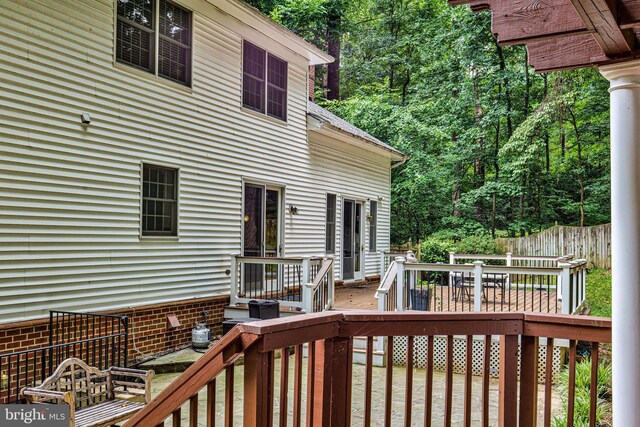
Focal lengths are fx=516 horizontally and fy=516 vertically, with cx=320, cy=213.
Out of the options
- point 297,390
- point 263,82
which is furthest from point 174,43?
point 297,390

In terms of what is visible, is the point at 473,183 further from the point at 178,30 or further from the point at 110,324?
the point at 110,324

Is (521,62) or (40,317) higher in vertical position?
(521,62)

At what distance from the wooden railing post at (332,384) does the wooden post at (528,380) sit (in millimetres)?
831

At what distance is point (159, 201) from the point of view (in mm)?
8523

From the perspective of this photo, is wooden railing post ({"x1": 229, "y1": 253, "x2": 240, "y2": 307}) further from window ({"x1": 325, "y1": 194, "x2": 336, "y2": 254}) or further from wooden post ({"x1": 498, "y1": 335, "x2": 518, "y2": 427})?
wooden post ({"x1": 498, "y1": 335, "x2": 518, "y2": 427})

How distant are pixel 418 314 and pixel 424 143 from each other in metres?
20.6

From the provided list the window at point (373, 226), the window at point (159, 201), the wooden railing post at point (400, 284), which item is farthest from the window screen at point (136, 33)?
the window at point (373, 226)

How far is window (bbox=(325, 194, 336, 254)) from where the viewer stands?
13.7m

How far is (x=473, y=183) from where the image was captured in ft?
78.8

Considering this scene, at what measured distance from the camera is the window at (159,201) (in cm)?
829

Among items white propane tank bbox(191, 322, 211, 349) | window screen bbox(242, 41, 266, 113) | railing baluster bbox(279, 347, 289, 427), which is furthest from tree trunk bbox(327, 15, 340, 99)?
railing baluster bbox(279, 347, 289, 427)

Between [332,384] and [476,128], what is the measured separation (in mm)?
19559

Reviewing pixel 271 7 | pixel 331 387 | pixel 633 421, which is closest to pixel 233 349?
pixel 331 387

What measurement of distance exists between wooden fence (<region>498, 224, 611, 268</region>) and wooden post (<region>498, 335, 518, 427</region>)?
1575 centimetres
